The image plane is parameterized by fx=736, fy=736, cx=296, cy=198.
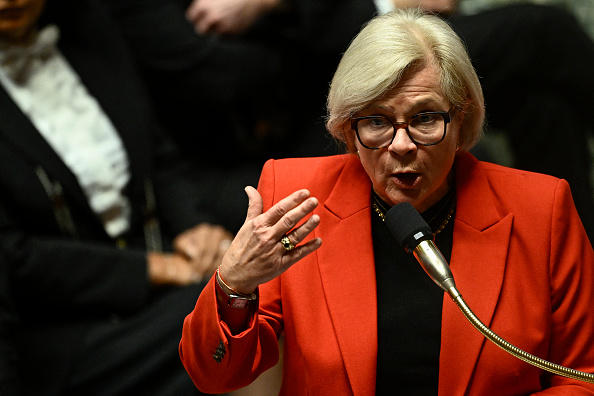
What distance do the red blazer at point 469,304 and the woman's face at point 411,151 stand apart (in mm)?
114

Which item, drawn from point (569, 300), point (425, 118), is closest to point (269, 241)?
point (425, 118)

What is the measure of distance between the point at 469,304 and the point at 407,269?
0.42 feet

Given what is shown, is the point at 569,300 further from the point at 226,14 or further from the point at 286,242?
the point at 226,14

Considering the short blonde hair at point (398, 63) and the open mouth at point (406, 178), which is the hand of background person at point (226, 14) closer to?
the short blonde hair at point (398, 63)

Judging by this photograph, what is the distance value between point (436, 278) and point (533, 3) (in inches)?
38.3

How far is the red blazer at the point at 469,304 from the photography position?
3.73 ft

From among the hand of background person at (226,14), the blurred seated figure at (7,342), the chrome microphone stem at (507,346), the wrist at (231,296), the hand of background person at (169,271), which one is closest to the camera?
the chrome microphone stem at (507,346)

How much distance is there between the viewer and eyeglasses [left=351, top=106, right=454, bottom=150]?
3.59 ft

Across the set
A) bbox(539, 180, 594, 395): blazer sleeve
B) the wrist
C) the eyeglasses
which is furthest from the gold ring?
bbox(539, 180, 594, 395): blazer sleeve

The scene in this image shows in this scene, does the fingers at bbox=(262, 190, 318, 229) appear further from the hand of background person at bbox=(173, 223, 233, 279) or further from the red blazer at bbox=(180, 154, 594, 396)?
the hand of background person at bbox=(173, 223, 233, 279)

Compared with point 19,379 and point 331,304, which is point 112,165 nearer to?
point 19,379

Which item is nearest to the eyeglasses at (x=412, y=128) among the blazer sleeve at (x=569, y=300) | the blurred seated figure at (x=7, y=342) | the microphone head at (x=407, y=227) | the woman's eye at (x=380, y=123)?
the woman's eye at (x=380, y=123)

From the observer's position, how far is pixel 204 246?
1997 mm

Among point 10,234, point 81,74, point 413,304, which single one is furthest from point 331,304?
point 81,74
